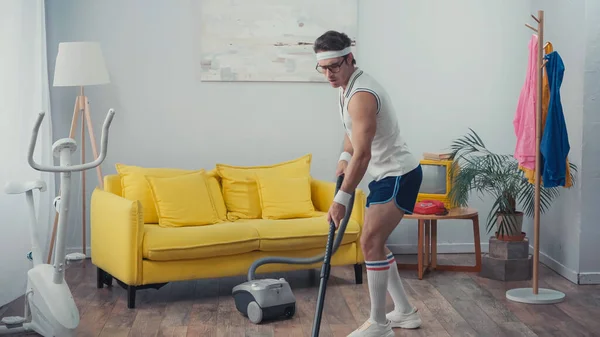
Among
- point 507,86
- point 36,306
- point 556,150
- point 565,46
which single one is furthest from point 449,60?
point 36,306

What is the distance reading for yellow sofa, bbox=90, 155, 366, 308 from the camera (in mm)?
4590

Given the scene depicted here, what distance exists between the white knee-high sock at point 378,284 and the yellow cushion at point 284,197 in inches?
56.7

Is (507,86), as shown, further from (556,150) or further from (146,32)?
(146,32)

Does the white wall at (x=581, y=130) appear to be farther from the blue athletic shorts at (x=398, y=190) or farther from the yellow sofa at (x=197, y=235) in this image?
the blue athletic shorts at (x=398, y=190)

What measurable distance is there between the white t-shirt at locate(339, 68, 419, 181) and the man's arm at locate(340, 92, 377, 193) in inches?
2.2

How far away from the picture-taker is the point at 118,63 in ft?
19.0

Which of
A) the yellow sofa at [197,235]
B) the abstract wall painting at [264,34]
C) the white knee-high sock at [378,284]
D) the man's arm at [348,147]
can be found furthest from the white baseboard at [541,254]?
the man's arm at [348,147]

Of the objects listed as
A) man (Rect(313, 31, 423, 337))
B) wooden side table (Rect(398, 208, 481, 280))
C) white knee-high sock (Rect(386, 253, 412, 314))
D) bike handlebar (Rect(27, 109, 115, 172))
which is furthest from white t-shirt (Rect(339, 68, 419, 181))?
wooden side table (Rect(398, 208, 481, 280))

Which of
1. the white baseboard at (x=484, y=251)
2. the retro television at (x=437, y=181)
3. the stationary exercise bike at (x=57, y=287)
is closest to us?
the stationary exercise bike at (x=57, y=287)

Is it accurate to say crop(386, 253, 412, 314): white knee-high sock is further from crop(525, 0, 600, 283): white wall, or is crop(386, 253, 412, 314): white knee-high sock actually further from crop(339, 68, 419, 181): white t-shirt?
crop(525, 0, 600, 283): white wall

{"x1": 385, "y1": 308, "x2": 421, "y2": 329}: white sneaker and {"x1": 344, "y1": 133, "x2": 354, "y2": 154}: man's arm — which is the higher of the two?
{"x1": 344, "y1": 133, "x2": 354, "y2": 154}: man's arm

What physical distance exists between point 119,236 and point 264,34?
1.96 metres

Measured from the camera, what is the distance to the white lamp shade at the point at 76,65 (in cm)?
523

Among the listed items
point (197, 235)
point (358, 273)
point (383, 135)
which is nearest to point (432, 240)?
point (358, 273)
